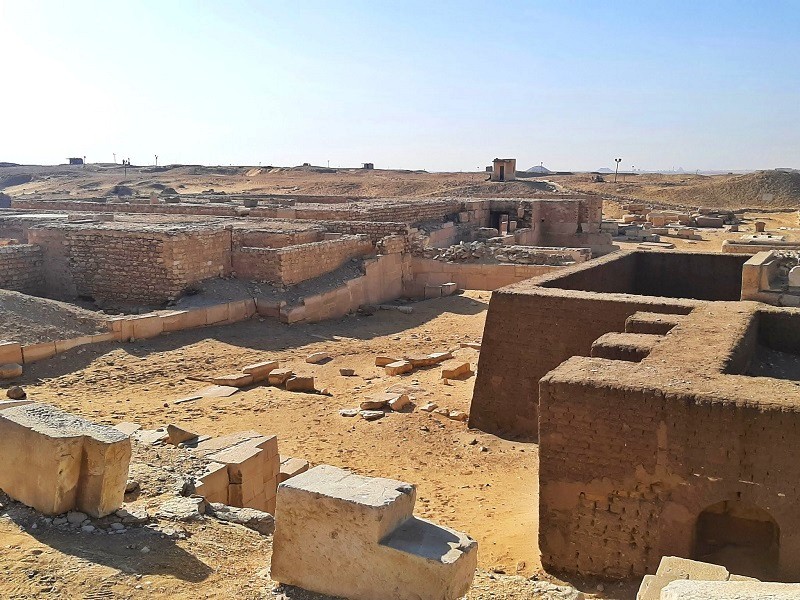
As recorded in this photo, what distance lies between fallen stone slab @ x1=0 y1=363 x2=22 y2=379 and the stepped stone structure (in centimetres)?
712

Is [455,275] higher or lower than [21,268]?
lower

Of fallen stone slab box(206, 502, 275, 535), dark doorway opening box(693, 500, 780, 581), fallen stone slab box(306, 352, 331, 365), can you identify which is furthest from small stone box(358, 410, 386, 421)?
dark doorway opening box(693, 500, 780, 581)

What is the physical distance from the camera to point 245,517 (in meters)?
5.78

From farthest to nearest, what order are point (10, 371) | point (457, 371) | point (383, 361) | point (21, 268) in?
point (21, 268) < point (383, 361) < point (457, 371) < point (10, 371)

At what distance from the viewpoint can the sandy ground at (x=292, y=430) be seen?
4461 mm

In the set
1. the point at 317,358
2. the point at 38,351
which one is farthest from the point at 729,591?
the point at 38,351

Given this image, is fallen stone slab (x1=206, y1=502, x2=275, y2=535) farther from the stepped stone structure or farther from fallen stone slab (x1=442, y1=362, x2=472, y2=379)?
fallen stone slab (x1=442, y1=362, x2=472, y2=379)

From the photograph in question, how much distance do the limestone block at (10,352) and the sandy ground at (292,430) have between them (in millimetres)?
302

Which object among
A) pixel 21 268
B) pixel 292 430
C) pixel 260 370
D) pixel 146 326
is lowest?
pixel 292 430

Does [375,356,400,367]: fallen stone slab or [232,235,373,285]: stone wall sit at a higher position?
[232,235,373,285]: stone wall

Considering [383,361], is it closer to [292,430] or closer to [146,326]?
[292,430]

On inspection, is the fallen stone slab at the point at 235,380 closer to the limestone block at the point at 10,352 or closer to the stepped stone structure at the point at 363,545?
the limestone block at the point at 10,352

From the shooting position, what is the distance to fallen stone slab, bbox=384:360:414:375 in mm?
11297

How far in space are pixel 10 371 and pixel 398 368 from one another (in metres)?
5.39
